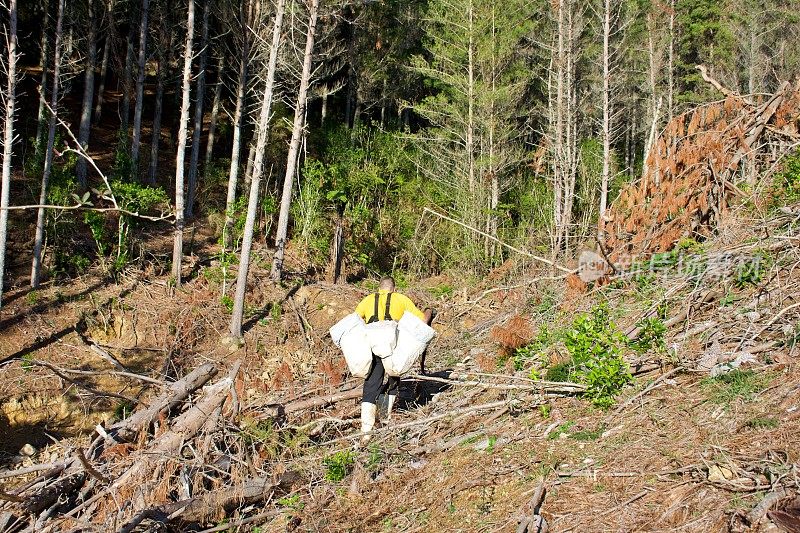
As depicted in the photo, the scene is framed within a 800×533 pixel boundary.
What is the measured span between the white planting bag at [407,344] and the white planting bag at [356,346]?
215 millimetres

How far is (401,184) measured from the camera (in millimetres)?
22156

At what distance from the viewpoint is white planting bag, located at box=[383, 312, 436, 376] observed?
25.1 feet

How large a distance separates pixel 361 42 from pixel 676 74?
1824 cm

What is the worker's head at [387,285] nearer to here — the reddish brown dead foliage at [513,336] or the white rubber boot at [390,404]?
the white rubber boot at [390,404]

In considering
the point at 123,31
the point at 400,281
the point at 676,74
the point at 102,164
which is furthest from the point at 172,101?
the point at 676,74

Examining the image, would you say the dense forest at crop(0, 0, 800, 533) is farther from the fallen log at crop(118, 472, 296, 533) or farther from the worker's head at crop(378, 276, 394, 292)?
the worker's head at crop(378, 276, 394, 292)

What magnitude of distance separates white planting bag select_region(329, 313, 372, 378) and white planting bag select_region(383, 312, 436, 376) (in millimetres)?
215

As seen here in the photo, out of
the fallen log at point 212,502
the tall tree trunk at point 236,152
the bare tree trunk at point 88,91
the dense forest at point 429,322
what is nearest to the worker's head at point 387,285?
the dense forest at point 429,322

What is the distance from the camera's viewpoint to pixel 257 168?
A: 1415 centimetres

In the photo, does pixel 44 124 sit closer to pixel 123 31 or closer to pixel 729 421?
pixel 123 31

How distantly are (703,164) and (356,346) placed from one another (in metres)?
4.77

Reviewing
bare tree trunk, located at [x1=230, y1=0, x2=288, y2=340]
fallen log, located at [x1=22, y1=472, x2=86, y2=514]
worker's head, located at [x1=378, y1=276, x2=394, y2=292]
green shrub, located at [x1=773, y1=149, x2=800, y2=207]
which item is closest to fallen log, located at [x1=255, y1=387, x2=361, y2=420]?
worker's head, located at [x1=378, y1=276, x2=394, y2=292]

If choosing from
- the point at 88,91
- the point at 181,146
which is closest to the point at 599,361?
the point at 181,146

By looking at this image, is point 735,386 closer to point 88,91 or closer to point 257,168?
point 257,168
